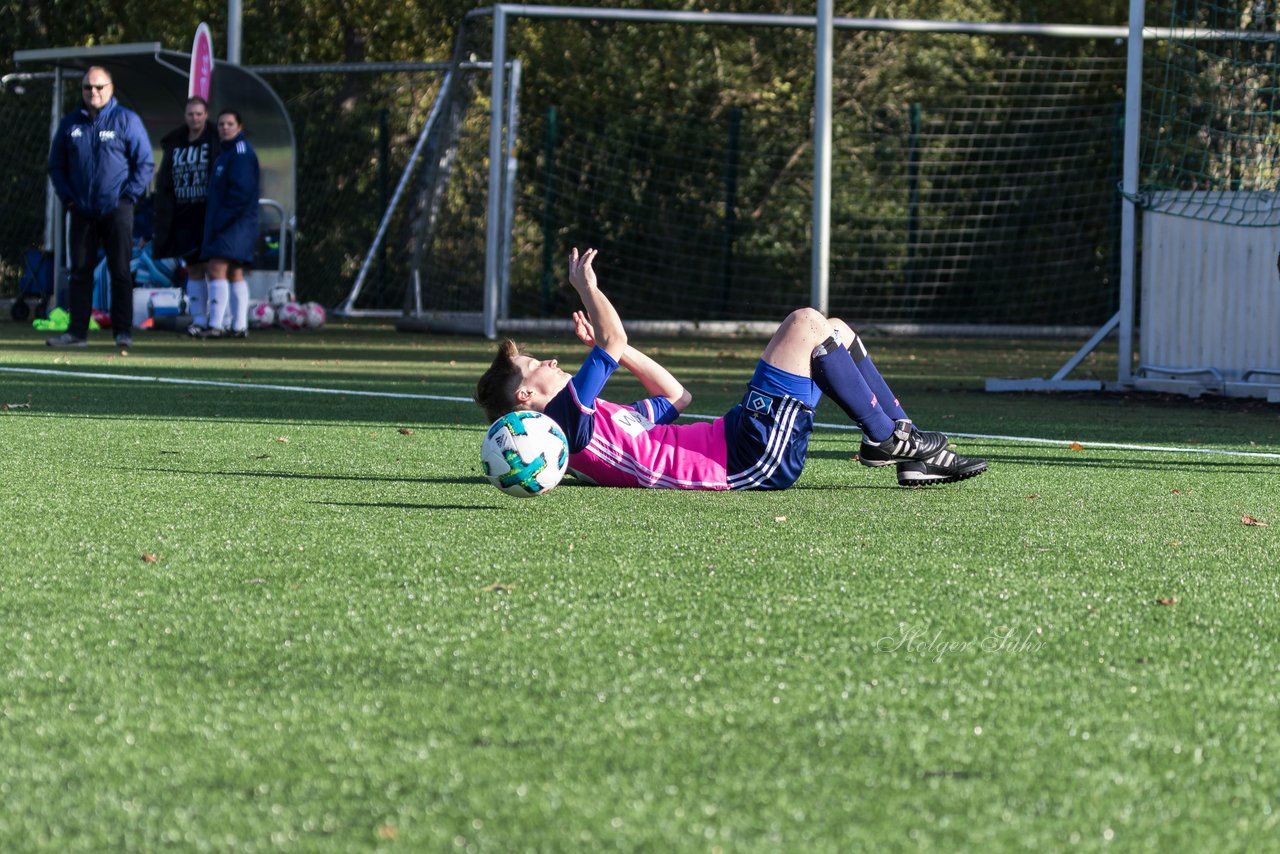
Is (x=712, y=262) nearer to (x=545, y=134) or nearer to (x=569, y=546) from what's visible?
(x=545, y=134)

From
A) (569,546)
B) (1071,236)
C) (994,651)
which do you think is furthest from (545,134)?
(994,651)

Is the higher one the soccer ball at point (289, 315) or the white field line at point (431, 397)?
the soccer ball at point (289, 315)

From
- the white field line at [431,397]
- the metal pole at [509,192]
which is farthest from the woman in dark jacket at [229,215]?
the white field line at [431,397]

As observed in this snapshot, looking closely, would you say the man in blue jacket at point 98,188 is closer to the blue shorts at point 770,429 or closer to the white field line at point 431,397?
the white field line at point 431,397

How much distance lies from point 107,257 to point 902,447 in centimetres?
938

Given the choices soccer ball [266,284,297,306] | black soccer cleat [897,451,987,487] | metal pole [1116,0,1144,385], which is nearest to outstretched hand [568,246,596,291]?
black soccer cleat [897,451,987,487]

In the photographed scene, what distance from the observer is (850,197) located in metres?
21.8

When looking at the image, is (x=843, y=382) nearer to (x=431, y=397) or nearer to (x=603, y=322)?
(x=603, y=322)

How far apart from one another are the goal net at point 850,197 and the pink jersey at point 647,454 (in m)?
14.9

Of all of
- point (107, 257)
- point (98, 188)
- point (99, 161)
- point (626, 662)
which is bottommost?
point (626, 662)

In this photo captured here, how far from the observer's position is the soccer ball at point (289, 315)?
1841 cm

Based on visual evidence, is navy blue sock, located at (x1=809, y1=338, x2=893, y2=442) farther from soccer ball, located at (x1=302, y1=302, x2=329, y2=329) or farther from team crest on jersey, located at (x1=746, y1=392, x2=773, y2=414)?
soccer ball, located at (x1=302, y1=302, x2=329, y2=329)

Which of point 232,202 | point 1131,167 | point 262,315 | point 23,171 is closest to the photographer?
point 1131,167

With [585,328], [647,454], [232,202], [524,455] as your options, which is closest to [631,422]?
[647,454]
